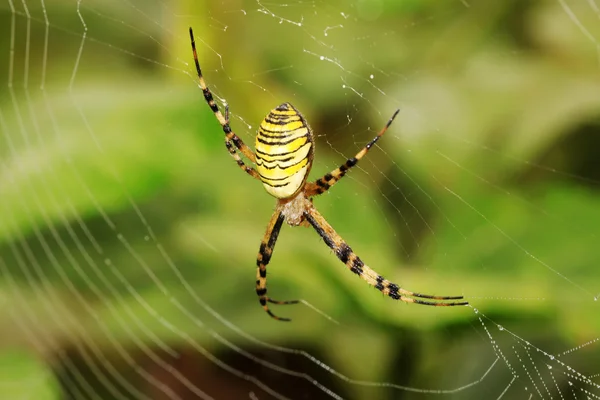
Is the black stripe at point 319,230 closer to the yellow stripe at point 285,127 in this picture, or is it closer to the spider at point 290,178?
the spider at point 290,178

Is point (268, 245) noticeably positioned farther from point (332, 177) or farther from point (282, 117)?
point (282, 117)

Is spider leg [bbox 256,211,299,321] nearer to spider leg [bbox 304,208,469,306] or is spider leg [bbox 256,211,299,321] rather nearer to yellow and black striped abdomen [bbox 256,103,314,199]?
spider leg [bbox 304,208,469,306]

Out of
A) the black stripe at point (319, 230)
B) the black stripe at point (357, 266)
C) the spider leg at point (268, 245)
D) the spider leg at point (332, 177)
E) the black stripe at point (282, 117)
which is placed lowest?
the spider leg at point (268, 245)

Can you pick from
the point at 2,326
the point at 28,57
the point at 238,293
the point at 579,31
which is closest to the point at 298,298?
the point at 238,293

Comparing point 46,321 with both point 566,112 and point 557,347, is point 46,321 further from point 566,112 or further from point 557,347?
point 566,112

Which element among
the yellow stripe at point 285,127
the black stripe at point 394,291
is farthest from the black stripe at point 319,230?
the yellow stripe at point 285,127

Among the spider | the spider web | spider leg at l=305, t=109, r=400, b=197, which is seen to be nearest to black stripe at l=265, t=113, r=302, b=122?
the spider
